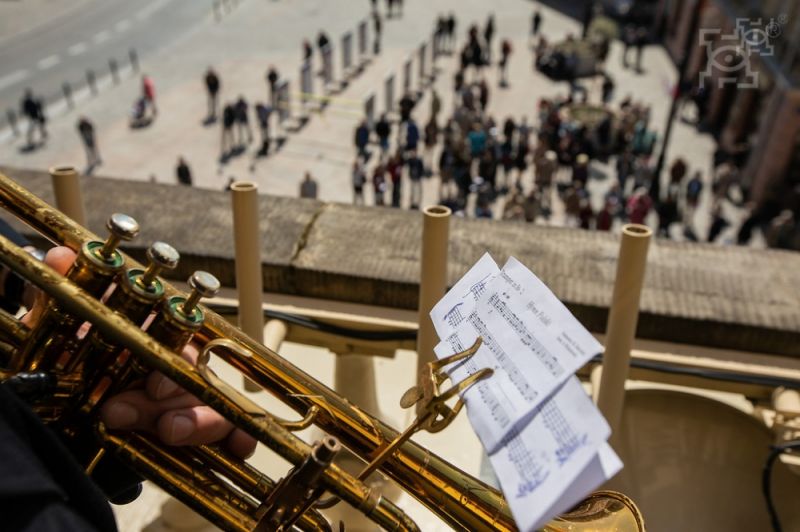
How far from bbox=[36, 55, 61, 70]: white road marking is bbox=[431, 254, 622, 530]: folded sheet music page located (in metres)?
25.8

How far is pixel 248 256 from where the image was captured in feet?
12.7

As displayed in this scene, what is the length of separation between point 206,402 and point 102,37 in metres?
28.7

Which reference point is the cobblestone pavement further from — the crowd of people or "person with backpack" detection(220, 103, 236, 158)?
the crowd of people

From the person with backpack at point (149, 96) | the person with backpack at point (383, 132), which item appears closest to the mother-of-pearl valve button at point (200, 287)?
the person with backpack at point (383, 132)

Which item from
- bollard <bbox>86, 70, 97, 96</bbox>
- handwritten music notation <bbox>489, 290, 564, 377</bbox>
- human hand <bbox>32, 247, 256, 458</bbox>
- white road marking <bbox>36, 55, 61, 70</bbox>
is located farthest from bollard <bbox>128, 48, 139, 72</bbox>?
handwritten music notation <bbox>489, 290, 564, 377</bbox>

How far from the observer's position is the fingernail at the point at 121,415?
2.29m

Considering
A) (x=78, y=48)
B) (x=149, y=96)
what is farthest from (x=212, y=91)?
(x=78, y=48)

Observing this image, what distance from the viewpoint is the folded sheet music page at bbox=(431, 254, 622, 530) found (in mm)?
1668

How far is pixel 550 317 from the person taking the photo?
6.52 ft

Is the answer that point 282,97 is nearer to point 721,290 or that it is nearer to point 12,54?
point 12,54

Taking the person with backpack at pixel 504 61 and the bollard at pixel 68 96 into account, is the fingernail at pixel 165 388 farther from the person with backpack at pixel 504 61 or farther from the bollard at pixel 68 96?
the person with backpack at pixel 504 61

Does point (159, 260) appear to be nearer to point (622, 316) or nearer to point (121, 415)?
point (121, 415)

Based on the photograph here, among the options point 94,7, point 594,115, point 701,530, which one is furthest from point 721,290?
point 94,7

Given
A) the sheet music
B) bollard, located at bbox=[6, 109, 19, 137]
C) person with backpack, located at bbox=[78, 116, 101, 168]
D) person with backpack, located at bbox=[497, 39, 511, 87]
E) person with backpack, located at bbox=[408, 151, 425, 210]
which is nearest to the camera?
the sheet music
